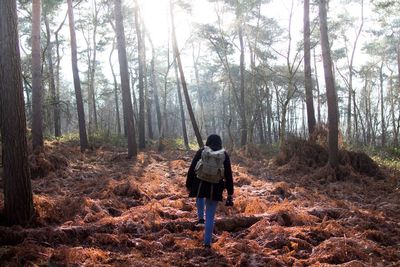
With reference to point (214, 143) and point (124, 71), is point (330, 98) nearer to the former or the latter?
point (214, 143)

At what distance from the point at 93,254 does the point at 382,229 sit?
478cm

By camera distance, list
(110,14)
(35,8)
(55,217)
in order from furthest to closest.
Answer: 1. (110,14)
2. (35,8)
3. (55,217)

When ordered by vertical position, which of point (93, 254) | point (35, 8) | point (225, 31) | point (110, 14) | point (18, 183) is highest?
point (110, 14)

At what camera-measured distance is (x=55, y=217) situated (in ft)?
20.7

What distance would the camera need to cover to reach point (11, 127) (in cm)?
576

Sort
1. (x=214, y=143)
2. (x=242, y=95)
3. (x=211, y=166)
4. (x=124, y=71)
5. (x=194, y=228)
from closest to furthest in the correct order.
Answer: (x=211, y=166), (x=214, y=143), (x=194, y=228), (x=124, y=71), (x=242, y=95)

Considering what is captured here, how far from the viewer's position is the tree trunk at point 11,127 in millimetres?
5719

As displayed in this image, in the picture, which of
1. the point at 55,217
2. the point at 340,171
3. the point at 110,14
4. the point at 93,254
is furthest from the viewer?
the point at 110,14

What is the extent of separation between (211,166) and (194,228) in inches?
59.9

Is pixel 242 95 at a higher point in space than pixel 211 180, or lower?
→ higher

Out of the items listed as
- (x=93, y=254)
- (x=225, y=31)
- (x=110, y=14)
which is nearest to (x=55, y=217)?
(x=93, y=254)

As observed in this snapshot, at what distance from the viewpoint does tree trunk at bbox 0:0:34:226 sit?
5.72 meters

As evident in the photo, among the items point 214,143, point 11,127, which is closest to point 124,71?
point 11,127

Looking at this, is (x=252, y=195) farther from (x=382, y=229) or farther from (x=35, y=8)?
(x=35, y=8)
